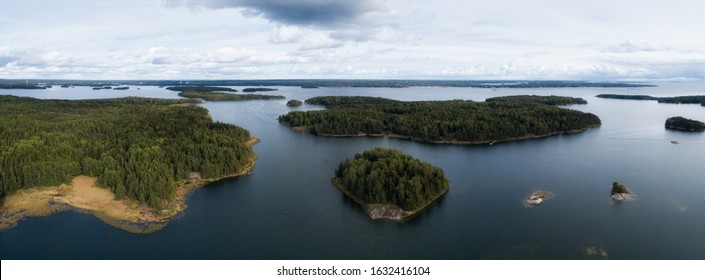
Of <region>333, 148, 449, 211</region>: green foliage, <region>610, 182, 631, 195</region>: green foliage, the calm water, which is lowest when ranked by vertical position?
the calm water

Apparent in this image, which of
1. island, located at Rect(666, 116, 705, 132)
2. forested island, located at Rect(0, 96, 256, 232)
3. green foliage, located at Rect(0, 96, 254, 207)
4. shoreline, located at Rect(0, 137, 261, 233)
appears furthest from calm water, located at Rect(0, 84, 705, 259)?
island, located at Rect(666, 116, 705, 132)

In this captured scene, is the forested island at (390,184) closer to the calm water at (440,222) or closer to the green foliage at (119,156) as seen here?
the calm water at (440,222)

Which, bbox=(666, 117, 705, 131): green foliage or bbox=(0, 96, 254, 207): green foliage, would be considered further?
bbox=(666, 117, 705, 131): green foliage

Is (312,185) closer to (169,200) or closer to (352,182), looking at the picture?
(352,182)

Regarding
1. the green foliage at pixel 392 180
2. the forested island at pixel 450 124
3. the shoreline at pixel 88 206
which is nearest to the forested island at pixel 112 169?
the shoreline at pixel 88 206

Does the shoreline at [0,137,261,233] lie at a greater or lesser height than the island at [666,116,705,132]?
lesser

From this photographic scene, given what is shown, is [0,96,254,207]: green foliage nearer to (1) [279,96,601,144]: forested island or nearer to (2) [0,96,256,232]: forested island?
(2) [0,96,256,232]: forested island

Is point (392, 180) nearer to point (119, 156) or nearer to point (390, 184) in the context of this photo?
point (390, 184)
